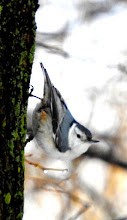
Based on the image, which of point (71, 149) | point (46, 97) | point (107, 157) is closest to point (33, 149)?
point (71, 149)

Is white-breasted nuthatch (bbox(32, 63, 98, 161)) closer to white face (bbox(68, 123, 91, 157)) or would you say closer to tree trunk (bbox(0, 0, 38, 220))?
white face (bbox(68, 123, 91, 157))

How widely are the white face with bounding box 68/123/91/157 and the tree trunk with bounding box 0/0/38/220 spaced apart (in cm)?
130

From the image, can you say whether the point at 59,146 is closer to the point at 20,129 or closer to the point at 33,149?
the point at 33,149

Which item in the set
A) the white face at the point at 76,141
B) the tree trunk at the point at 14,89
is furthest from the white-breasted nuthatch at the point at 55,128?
the tree trunk at the point at 14,89

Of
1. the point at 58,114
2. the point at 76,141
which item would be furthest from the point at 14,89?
the point at 76,141

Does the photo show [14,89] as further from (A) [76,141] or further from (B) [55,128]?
(A) [76,141]

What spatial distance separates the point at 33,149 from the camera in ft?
9.80

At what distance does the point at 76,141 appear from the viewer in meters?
2.49

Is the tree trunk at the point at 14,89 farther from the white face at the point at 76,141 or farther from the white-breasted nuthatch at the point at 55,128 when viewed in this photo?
the white face at the point at 76,141

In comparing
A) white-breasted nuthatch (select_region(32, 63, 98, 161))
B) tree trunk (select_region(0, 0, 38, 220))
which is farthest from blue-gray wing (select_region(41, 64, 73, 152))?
tree trunk (select_region(0, 0, 38, 220))

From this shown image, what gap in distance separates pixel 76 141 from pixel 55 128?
0.20 m

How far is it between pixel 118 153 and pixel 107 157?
11cm

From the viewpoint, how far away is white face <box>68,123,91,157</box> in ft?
8.00

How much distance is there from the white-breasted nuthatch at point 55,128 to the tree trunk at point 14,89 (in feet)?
3.56
